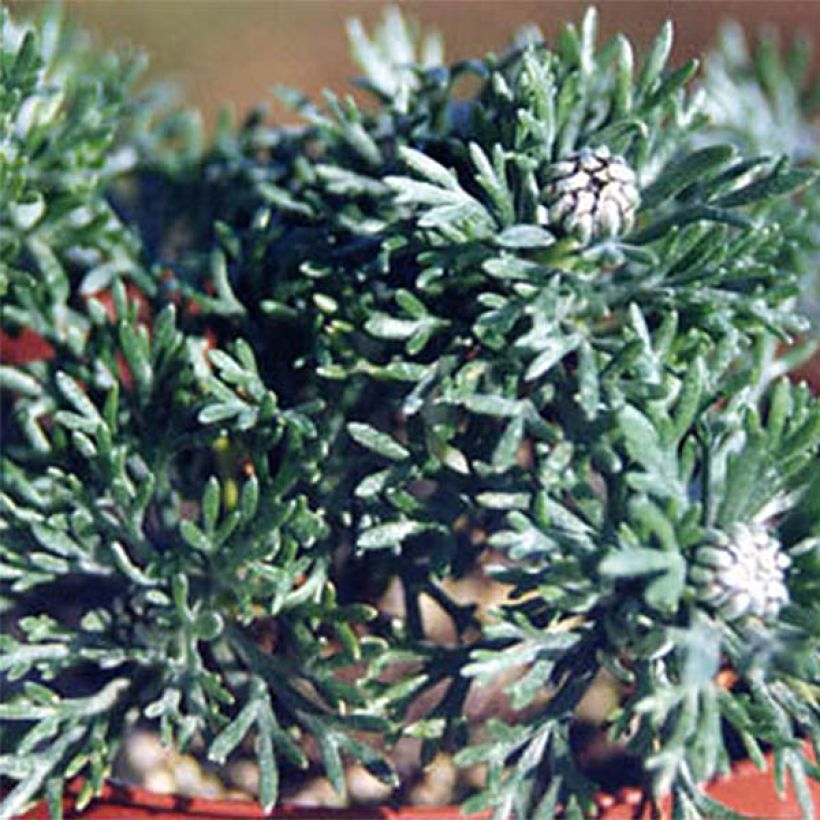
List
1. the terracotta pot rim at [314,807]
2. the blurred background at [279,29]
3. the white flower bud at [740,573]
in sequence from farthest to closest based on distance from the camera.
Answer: the blurred background at [279,29]
the terracotta pot rim at [314,807]
the white flower bud at [740,573]

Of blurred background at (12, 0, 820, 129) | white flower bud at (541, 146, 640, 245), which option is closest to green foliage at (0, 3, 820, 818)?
white flower bud at (541, 146, 640, 245)

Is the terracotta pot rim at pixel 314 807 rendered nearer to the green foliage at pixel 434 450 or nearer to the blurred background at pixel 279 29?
the green foliage at pixel 434 450

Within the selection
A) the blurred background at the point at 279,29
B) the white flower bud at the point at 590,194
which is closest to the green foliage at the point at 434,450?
the white flower bud at the point at 590,194

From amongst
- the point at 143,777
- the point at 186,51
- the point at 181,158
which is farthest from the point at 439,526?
the point at 186,51

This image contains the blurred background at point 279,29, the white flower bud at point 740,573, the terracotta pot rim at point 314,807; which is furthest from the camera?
the blurred background at point 279,29

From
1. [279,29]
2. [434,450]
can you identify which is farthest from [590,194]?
[279,29]

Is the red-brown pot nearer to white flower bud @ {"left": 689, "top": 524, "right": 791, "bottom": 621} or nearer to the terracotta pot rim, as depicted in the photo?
the terracotta pot rim
